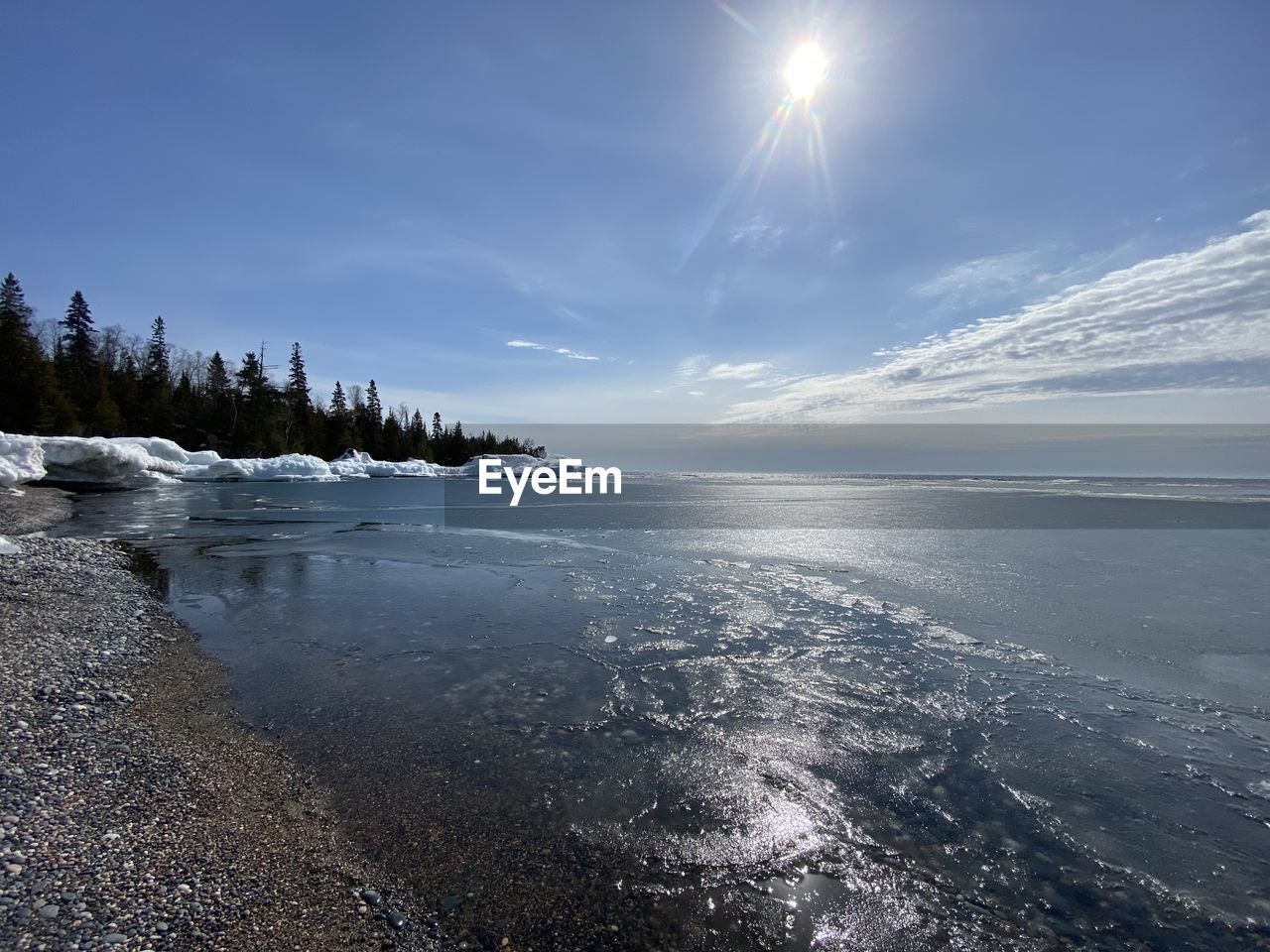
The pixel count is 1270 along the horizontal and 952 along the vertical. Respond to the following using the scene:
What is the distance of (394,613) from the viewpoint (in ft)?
29.3

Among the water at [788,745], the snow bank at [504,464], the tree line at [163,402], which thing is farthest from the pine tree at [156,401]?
the water at [788,745]

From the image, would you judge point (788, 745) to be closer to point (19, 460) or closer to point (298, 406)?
point (19, 460)

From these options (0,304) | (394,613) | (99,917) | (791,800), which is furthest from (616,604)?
(0,304)

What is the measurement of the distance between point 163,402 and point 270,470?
15.4 meters

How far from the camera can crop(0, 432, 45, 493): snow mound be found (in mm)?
24562

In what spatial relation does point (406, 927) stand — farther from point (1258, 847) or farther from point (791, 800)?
point (1258, 847)

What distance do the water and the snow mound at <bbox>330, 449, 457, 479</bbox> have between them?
2180 inches

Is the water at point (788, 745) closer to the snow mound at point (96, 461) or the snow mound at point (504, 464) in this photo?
the snow mound at point (96, 461)

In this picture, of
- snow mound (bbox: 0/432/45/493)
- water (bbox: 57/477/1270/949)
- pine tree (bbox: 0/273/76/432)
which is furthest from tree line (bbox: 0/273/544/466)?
water (bbox: 57/477/1270/949)

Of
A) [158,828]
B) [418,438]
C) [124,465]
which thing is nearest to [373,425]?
[418,438]

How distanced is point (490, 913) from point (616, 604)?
6.69 meters

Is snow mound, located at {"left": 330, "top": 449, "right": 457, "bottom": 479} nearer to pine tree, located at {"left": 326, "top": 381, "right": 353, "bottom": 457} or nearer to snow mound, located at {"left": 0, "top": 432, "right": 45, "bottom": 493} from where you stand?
pine tree, located at {"left": 326, "top": 381, "right": 353, "bottom": 457}

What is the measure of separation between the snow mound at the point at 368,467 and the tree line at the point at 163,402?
3475 millimetres

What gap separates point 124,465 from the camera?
3397 cm
